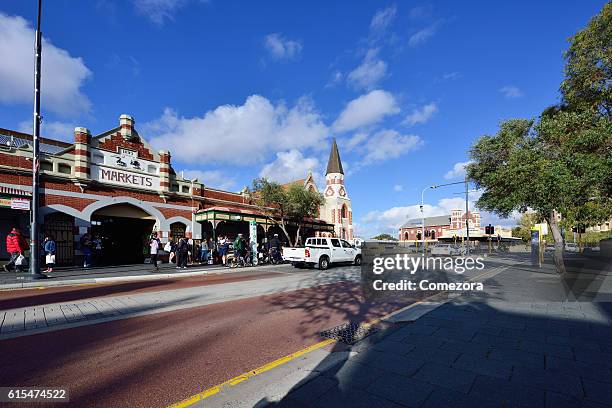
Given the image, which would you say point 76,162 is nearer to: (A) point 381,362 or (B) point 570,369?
(A) point 381,362

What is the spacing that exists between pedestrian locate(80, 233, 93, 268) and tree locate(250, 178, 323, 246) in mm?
11856

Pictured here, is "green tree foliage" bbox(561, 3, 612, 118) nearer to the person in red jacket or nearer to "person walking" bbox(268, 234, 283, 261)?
"person walking" bbox(268, 234, 283, 261)

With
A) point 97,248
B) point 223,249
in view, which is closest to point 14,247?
point 97,248

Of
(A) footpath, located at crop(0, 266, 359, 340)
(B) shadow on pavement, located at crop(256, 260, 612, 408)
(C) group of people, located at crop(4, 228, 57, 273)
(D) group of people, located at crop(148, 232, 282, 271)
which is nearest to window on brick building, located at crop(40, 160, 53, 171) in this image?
(C) group of people, located at crop(4, 228, 57, 273)

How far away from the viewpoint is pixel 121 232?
21.9 m

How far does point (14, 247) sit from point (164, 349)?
15089mm

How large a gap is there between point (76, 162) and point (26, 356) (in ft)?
55.4

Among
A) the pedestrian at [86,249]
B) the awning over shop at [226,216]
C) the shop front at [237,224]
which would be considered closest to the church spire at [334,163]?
the shop front at [237,224]

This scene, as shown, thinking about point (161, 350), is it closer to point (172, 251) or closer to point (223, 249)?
point (223, 249)

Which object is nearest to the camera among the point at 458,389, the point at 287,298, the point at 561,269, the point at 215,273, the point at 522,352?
the point at 458,389

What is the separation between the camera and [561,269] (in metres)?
12.8

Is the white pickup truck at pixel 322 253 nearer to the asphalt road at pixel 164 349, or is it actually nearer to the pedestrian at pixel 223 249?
the pedestrian at pixel 223 249

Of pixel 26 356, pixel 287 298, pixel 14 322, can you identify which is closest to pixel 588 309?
pixel 287 298

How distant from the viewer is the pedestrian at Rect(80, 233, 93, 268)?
17.2 metres
